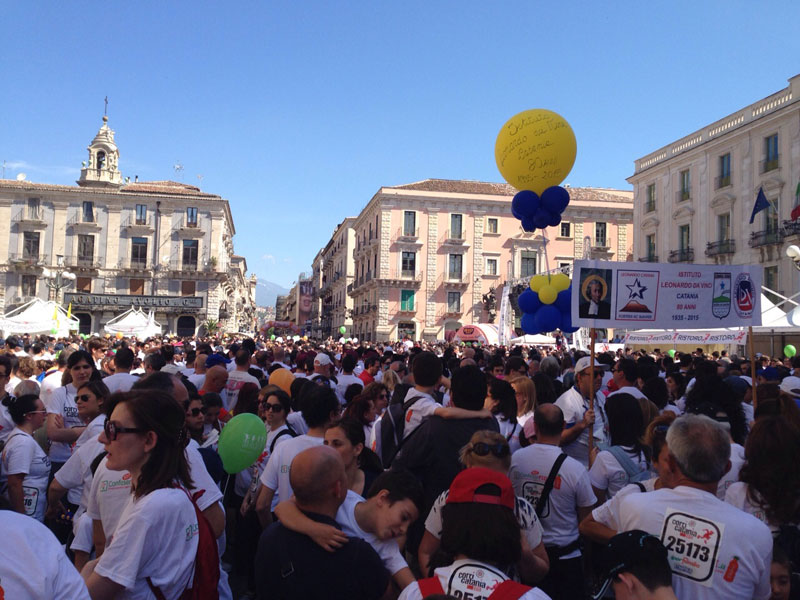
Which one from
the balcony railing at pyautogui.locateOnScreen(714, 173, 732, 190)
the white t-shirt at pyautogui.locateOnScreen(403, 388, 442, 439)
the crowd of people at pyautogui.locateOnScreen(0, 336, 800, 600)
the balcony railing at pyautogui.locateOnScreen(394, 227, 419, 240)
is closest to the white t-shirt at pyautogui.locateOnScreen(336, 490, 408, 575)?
the crowd of people at pyautogui.locateOnScreen(0, 336, 800, 600)

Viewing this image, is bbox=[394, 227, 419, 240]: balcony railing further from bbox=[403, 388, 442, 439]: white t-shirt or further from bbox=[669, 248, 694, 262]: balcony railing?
bbox=[403, 388, 442, 439]: white t-shirt

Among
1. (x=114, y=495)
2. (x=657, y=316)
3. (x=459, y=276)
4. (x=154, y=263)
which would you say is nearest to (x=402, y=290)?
(x=459, y=276)

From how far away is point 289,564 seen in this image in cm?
224

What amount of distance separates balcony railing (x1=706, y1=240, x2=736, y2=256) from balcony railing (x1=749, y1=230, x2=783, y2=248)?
1.11 metres

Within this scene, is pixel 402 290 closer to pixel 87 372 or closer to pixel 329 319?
pixel 329 319

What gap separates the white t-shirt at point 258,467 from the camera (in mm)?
4504

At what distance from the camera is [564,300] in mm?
9727

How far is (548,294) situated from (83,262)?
152ft

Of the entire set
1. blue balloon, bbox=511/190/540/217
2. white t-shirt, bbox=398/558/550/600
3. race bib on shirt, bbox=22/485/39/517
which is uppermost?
blue balloon, bbox=511/190/540/217

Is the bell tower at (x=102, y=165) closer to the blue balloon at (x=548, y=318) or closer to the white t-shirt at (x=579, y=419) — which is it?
the blue balloon at (x=548, y=318)

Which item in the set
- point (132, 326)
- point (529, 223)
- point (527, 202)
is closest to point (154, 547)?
point (527, 202)

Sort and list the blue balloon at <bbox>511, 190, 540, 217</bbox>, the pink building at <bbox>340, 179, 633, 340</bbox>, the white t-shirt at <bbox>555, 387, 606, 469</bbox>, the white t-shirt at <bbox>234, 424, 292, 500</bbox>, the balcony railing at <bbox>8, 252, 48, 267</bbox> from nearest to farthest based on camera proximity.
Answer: the white t-shirt at <bbox>234, 424, 292, 500</bbox>
the white t-shirt at <bbox>555, 387, 606, 469</bbox>
the blue balloon at <bbox>511, 190, 540, 217</bbox>
the pink building at <bbox>340, 179, 633, 340</bbox>
the balcony railing at <bbox>8, 252, 48, 267</bbox>

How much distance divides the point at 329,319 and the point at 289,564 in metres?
67.3

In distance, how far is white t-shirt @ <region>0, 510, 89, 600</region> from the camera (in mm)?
1464
